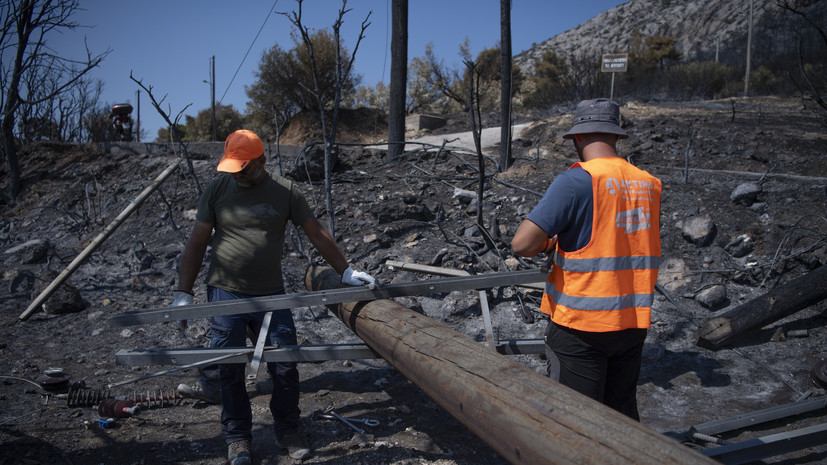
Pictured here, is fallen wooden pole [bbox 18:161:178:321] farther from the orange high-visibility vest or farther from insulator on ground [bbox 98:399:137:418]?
the orange high-visibility vest

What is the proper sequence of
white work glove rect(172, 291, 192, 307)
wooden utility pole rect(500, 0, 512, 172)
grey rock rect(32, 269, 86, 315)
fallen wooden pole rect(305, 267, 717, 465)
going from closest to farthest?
fallen wooden pole rect(305, 267, 717, 465), white work glove rect(172, 291, 192, 307), grey rock rect(32, 269, 86, 315), wooden utility pole rect(500, 0, 512, 172)

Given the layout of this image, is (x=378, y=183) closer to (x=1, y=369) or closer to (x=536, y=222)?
(x=1, y=369)

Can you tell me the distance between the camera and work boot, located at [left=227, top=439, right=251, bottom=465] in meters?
2.84

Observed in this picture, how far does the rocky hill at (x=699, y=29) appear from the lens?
A: 28453mm

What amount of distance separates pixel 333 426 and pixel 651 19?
176ft

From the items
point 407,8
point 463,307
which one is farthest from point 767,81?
point 463,307

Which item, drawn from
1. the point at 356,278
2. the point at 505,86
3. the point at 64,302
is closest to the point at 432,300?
the point at 356,278

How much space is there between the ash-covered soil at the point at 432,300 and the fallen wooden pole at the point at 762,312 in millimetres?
136

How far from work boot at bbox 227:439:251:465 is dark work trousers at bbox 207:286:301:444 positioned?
0.11 feet

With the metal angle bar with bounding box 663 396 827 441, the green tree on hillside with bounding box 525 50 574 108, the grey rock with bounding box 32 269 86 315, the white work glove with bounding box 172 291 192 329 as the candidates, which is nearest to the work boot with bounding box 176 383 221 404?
the white work glove with bounding box 172 291 192 329

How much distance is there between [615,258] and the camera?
79.4 inches

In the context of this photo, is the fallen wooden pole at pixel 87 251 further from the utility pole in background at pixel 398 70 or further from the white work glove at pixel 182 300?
the utility pole in background at pixel 398 70

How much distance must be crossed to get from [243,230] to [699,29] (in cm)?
4746

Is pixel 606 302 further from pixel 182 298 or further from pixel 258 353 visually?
pixel 182 298
